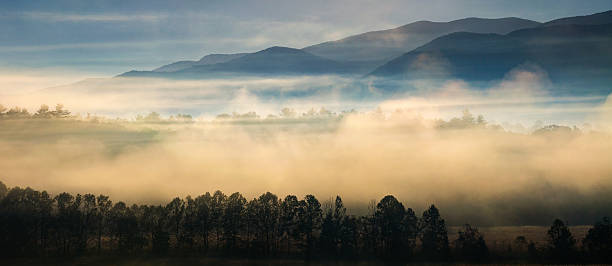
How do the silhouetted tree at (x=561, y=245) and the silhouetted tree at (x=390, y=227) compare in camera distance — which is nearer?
the silhouetted tree at (x=561, y=245)

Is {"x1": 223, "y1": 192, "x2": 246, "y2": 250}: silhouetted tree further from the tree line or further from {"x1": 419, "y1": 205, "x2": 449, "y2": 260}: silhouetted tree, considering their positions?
{"x1": 419, "y1": 205, "x2": 449, "y2": 260}: silhouetted tree

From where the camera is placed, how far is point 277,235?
19325cm

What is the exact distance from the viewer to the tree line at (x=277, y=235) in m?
174

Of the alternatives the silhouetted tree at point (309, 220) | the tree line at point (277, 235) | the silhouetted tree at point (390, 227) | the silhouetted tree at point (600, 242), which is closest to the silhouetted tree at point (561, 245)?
the tree line at point (277, 235)

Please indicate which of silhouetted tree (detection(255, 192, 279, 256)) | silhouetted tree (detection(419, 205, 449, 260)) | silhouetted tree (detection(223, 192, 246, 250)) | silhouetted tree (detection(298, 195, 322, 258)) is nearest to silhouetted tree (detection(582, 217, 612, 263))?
silhouetted tree (detection(419, 205, 449, 260))

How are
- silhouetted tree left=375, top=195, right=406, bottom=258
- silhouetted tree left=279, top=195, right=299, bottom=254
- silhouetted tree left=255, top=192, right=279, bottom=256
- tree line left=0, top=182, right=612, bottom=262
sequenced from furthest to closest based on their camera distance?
silhouetted tree left=255, top=192, right=279, bottom=256 → silhouetted tree left=279, top=195, right=299, bottom=254 → silhouetted tree left=375, top=195, right=406, bottom=258 → tree line left=0, top=182, right=612, bottom=262

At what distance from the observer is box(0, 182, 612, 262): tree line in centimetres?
17400

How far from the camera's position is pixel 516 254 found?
17975cm

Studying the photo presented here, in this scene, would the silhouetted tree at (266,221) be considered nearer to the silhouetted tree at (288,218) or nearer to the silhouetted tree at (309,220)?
the silhouetted tree at (288,218)

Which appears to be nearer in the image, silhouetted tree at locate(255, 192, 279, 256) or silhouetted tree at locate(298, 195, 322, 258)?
silhouetted tree at locate(298, 195, 322, 258)

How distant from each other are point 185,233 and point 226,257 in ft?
79.6

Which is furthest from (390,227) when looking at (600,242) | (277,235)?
(600,242)

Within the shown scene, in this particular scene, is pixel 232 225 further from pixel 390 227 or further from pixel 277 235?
pixel 390 227

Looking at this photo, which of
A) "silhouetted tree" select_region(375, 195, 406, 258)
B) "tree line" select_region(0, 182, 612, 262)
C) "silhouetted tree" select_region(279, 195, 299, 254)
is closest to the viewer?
"tree line" select_region(0, 182, 612, 262)
